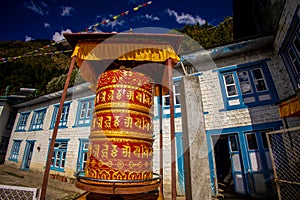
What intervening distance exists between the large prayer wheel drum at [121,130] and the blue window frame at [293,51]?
5.98 meters

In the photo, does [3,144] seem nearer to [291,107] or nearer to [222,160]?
[222,160]

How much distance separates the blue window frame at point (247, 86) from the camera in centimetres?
681

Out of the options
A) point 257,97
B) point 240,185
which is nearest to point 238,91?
point 257,97

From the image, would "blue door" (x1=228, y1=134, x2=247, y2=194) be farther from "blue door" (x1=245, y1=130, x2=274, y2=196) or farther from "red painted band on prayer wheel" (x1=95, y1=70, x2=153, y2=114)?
"red painted band on prayer wheel" (x1=95, y1=70, x2=153, y2=114)

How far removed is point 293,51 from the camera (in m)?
5.84

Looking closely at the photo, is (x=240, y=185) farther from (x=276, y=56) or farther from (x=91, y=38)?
(x=91, y=38)

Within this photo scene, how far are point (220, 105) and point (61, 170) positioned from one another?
11120 millimetres

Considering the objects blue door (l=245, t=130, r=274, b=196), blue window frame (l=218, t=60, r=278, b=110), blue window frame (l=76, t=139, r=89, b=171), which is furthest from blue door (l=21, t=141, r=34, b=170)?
blue door (l=245, t=130, r=274, b=196)

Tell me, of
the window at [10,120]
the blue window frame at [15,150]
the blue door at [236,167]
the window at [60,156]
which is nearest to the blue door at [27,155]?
the blue window frame at [15,150]

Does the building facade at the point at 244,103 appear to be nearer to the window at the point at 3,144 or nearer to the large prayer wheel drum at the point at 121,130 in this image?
the large prayer wheel drum at the point at 121,130

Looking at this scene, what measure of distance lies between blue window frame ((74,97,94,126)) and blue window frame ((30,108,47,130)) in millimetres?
4812

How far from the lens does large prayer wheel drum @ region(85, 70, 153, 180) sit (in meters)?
3.07

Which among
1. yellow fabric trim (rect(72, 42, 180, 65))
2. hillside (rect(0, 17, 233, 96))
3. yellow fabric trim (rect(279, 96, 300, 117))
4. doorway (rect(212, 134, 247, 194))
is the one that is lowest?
doorway (rect(212, 134, 247, 194))

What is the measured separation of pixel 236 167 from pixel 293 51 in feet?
17.4
